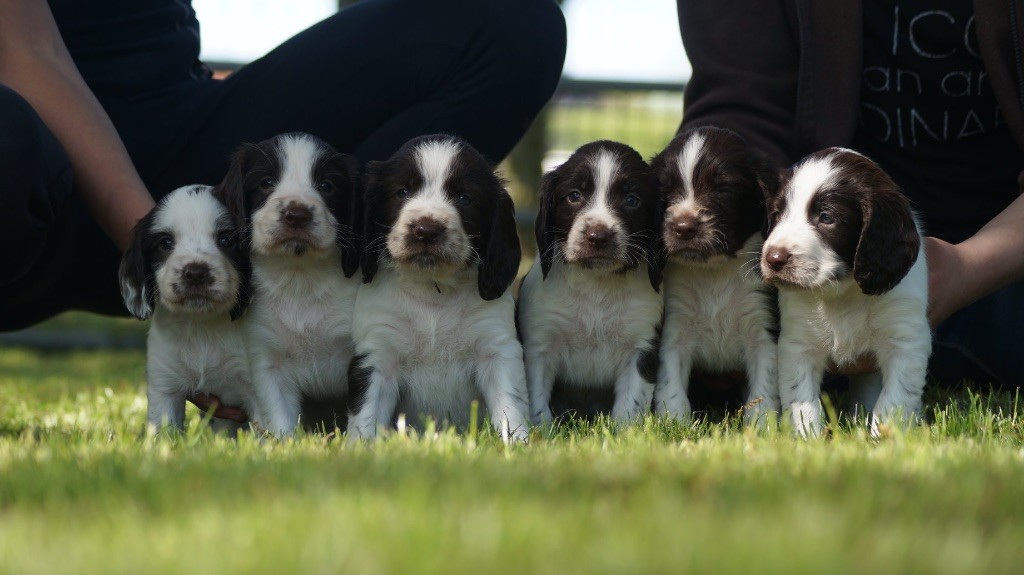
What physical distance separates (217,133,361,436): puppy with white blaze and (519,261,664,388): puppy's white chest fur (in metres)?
0.83

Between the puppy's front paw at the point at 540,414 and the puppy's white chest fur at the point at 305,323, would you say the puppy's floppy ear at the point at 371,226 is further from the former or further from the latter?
the puppy's front paw at the point at 540,414

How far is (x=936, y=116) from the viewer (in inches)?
209

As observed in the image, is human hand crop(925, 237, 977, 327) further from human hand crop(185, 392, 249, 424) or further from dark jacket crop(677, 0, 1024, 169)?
human hand crop(185, 392, 249, 424)

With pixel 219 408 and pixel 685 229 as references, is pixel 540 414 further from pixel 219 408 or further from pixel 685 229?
pixel 219 408

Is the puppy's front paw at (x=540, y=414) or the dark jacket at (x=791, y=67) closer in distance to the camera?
the puppy's front paw at (x=540, y=414)

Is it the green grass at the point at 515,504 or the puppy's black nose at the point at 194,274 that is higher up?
the puppy's black nose at the point at 194,274

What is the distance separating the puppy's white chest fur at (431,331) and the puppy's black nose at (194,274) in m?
0.63

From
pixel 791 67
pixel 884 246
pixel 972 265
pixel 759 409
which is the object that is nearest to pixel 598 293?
pixel 759 409

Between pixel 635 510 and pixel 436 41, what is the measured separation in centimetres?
355

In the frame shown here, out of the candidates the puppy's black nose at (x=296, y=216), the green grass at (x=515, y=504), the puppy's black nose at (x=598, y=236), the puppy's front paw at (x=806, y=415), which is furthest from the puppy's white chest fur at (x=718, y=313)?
the puppy's black nose at (x=296, y=216)

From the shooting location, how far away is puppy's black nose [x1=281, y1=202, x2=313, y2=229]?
14.0 feet

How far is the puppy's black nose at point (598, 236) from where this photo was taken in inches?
171

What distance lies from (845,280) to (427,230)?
63.7 inches

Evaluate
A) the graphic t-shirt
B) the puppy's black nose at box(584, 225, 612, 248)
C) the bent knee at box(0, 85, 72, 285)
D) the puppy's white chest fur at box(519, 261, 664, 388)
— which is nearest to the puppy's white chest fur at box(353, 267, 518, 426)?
the puppy's white chest fur at box(519, 261, 664, 388)
